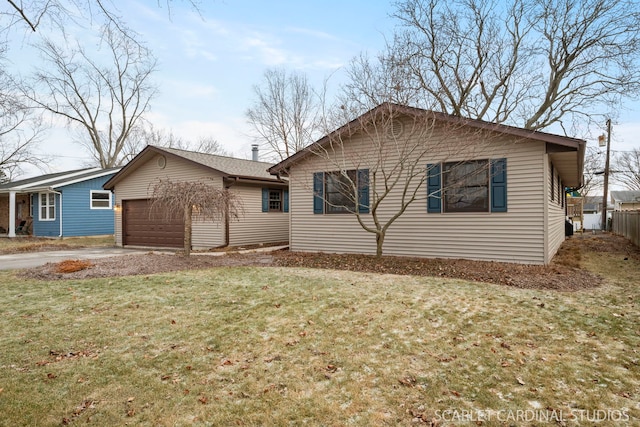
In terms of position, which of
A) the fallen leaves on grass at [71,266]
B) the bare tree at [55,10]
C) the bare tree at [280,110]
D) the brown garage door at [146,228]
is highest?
the bare tree at [280,110]

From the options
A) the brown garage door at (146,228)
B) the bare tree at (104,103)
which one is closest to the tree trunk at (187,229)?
the brown garage door at (146,228)

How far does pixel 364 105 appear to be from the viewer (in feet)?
31.4

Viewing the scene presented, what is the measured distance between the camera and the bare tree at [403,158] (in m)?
8.92

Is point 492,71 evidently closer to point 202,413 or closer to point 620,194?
point 202,413

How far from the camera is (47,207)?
19.4 m

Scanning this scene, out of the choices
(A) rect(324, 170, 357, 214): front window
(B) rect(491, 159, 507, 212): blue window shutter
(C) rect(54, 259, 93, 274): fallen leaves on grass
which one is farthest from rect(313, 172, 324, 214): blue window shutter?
(C) rect(54, 259, 93, 274): fallen leaves on grass

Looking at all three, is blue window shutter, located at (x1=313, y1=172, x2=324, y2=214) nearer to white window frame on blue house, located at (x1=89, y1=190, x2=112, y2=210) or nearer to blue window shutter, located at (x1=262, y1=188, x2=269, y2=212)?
blue window shutter, located at (x1=262, y1=188, x2=269, y2=212)

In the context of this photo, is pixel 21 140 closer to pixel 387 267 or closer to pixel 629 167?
pixel 387 267

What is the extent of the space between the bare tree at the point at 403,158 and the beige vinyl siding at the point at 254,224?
4.37 meters

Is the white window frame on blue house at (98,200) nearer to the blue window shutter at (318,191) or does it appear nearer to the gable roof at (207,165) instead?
the gable roof at (207,165)

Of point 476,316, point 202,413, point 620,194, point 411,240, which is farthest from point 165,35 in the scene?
point 620,194

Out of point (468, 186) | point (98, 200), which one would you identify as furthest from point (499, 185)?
point (98, 200)

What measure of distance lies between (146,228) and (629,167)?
46721mm

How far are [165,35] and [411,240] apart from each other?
7468 millimetres
